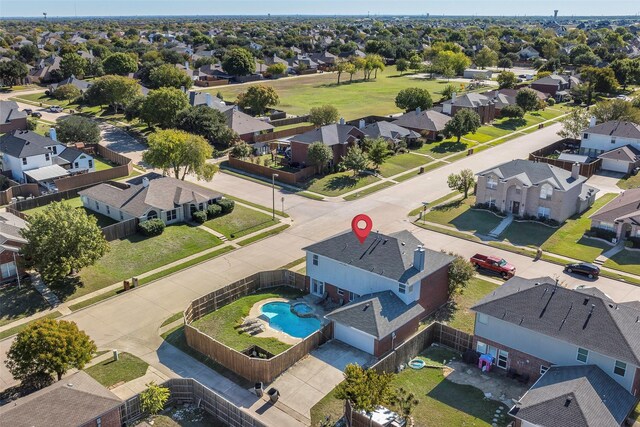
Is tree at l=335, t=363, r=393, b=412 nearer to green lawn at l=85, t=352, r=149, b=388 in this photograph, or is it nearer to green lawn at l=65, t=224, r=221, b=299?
green lawn at l=85, t=352, r=149, b=388

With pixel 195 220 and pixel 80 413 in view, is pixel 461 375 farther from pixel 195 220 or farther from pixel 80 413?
pixel 195 220

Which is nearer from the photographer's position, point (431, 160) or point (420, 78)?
point (431, 160)

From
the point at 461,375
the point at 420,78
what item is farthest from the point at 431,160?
the point at 420,78

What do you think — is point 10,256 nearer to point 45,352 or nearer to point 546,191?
point 45,352

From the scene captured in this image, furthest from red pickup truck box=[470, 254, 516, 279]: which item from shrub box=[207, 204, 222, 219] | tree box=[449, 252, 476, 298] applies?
shrub box=[207, 204, 222, 219]

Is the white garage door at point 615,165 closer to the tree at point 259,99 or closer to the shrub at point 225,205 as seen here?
the shrub at point 225,205
